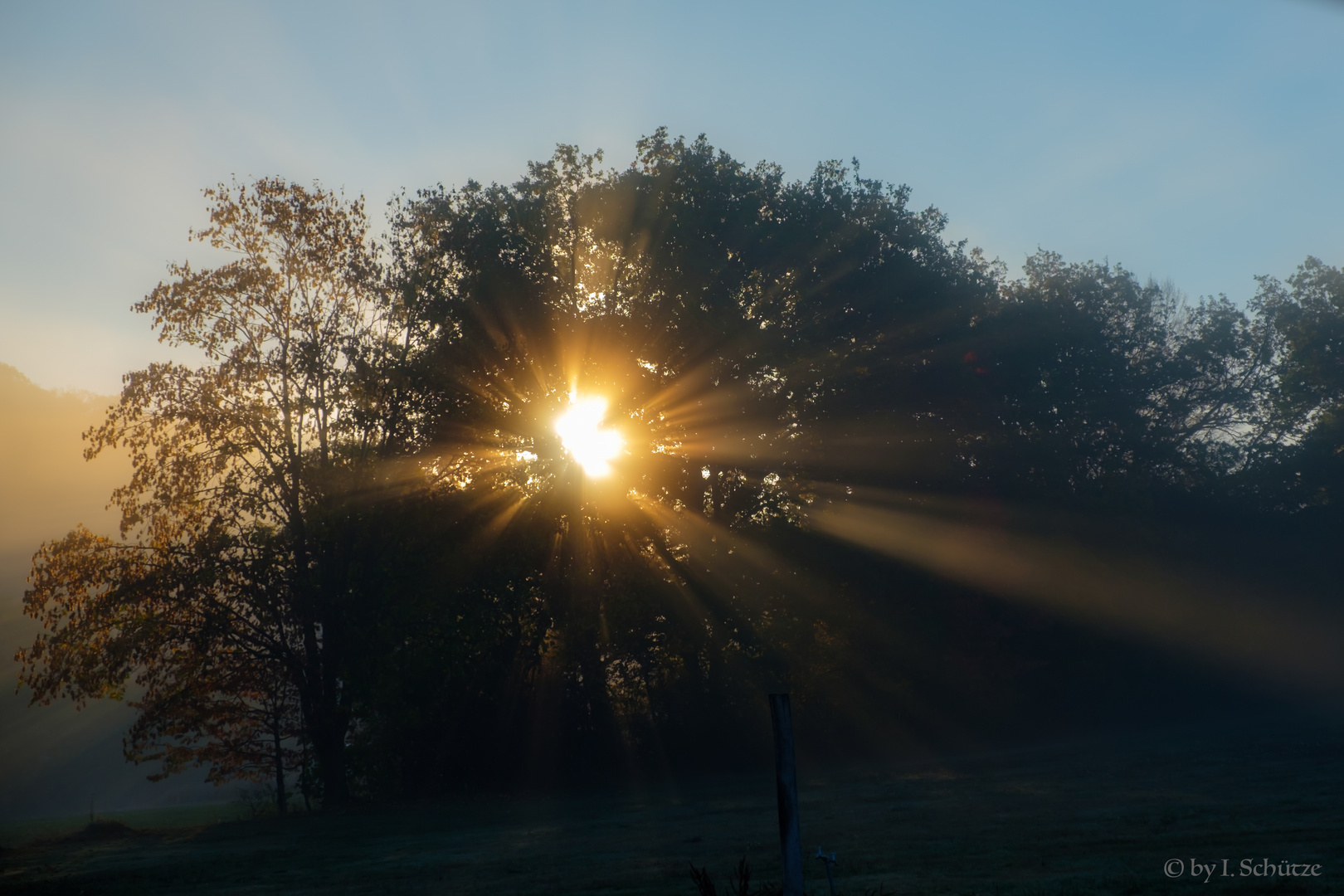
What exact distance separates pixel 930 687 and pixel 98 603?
25.5 meters

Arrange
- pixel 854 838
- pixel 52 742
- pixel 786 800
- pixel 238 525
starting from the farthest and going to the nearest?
pixel 52 742
pixel 238 525
pixel 854 838
pixel 786 800

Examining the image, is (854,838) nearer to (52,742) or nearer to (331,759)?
(331,759)

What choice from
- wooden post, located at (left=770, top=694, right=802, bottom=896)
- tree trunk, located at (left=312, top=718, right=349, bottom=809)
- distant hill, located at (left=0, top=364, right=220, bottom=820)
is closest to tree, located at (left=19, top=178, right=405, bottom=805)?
tree trunk, located at (left=312, top=718, right=349, bottom=809)

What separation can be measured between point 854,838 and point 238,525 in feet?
62.6

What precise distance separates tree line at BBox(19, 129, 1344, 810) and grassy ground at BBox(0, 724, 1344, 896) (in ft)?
13.6

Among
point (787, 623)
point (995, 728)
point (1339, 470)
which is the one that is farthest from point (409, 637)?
point (1339, 470)

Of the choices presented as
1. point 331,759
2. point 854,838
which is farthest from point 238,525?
point 854,838

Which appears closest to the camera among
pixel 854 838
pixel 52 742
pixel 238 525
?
pixel 854 838

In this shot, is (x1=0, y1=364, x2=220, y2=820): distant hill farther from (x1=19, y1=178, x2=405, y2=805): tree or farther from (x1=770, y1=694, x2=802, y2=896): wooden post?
(x1=770, y1=694, x2=802, y2=896): wooden post

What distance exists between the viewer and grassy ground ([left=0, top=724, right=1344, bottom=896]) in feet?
27.9

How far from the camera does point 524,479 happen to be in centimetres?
2561

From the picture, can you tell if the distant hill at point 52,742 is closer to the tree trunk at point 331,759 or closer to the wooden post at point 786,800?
the tree trunk at point 331,759

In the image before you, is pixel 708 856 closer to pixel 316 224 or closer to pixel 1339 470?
pixel 316 224

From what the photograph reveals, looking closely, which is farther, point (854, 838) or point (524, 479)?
point (524, 479)
